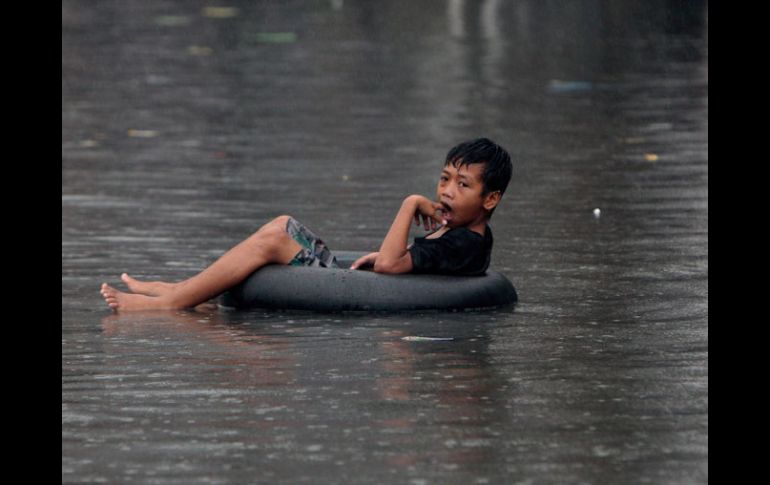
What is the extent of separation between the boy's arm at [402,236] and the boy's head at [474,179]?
0.36ft

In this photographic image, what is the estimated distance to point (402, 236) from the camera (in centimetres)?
1027

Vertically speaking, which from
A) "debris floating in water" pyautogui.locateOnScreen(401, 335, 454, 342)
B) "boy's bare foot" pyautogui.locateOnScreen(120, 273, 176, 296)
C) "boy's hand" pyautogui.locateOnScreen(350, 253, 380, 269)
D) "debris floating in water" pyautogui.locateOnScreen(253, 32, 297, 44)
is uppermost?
"debris floating in water" pyautogui.locateOnScreen(253, 32, 297, 44)

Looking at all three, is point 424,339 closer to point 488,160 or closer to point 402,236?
point 402,236

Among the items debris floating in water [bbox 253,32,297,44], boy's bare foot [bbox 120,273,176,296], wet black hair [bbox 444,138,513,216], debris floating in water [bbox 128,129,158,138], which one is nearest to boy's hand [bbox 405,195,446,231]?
wet black hair [bbox 444,138,513,216]

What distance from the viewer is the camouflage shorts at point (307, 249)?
10539 millimetres

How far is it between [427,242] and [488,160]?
1.85 ft

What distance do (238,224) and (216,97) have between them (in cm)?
819

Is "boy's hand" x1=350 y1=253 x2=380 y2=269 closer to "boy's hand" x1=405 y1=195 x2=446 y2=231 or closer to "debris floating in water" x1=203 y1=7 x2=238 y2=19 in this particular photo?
"boy's hand" x1=405 y1=195 x2=446 y2=231

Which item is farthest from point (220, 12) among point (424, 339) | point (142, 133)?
point (424, 339)

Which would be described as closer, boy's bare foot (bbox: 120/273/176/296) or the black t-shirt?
the black t-shirt

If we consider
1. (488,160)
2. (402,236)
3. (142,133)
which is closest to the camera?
(402,236)

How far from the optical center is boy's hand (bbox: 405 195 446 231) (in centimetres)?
1030

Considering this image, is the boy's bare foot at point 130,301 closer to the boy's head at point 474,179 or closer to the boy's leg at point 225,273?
the boy's leg at point 225,273
